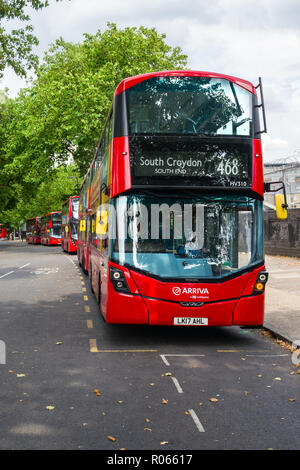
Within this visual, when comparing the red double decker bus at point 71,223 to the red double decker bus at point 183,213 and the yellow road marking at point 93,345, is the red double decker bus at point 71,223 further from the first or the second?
the red double decker bus at point 183,213

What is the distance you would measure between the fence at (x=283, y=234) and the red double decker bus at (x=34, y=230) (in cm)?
3688

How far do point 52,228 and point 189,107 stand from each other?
1698 inches

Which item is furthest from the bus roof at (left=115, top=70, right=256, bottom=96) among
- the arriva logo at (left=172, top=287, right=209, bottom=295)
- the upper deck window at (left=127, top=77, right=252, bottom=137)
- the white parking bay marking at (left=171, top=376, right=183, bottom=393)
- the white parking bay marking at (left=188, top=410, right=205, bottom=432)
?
the white parking bay marking at (left=188, top=410, right=205, bottom=432)

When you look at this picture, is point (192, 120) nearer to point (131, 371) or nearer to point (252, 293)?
point (252, 293)

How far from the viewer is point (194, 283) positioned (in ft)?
24.7

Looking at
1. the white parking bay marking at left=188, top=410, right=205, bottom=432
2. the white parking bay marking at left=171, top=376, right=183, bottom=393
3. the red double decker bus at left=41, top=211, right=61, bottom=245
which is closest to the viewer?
the white parking bay marking at left=188, top=410, right=205, bottom=432

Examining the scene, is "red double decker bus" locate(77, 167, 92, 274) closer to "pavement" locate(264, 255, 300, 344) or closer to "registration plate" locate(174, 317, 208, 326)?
"pavement" locate(264, 255, 300, 344)

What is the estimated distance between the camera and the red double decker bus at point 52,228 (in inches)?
1875

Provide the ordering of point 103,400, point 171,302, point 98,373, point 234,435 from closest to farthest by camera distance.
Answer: point 234,435 < point 103,400 < point 98,373 < point 171,302

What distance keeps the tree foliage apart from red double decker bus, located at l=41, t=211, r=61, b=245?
8355 millimetres

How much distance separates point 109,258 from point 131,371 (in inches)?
80.4

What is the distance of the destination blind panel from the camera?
7531 mm

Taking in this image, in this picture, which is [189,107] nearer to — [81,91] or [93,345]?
[93,345]

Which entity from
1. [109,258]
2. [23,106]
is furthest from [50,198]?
[109,258]
